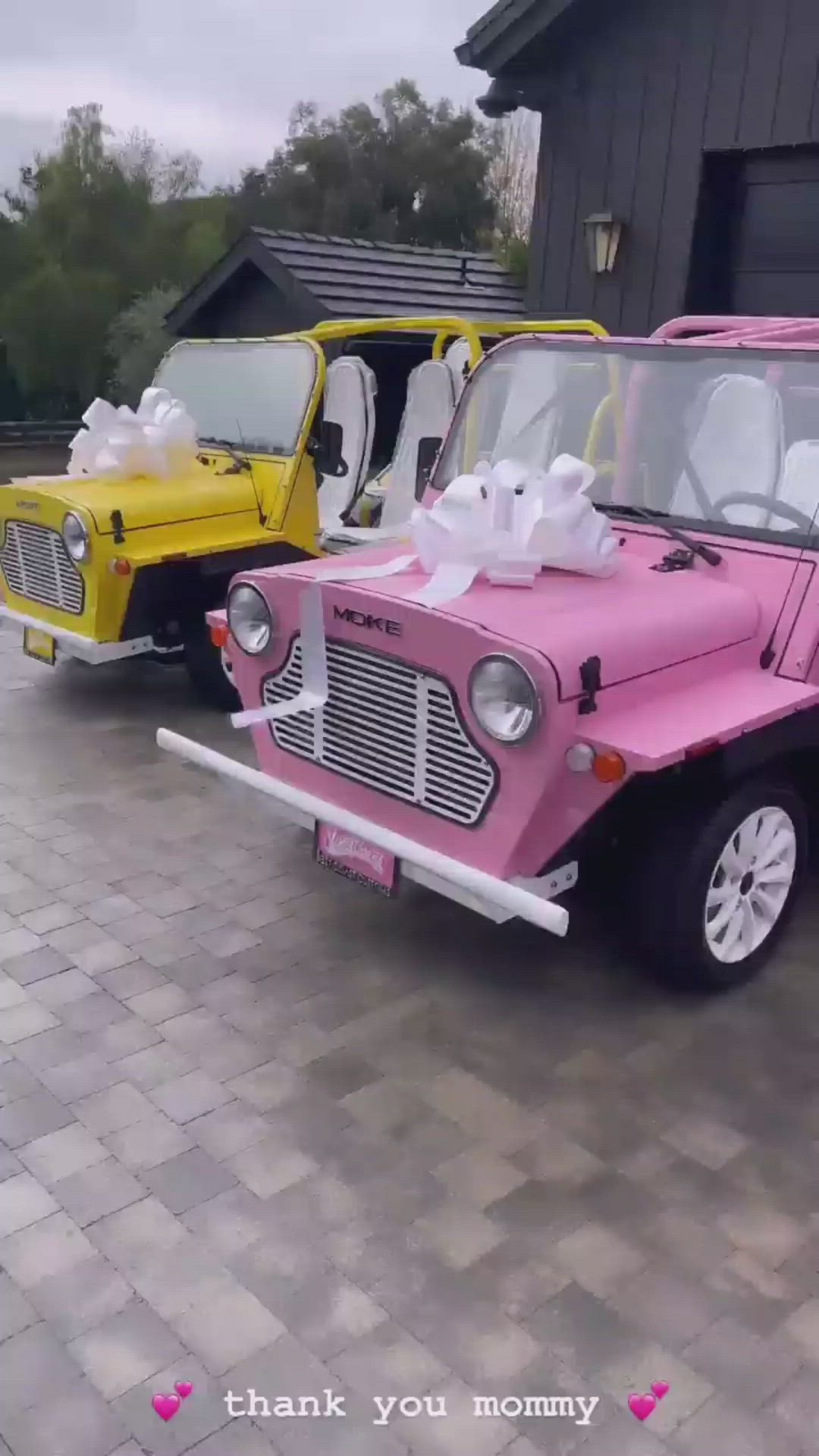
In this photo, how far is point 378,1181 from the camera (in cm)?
295

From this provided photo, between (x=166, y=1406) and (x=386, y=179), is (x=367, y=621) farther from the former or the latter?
(x=386, y=179)

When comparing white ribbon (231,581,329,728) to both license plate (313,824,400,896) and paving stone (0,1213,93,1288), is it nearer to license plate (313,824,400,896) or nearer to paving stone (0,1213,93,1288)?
license plate (313,824,400,896)

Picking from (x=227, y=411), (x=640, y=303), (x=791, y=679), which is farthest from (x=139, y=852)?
(x=640, y=303)

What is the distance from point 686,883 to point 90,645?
3511 millimetres

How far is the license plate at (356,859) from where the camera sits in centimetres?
347

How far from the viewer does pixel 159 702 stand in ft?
21.6

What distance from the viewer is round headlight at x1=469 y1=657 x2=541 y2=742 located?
304cm

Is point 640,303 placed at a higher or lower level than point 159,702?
higher

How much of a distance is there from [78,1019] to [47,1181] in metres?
0.72

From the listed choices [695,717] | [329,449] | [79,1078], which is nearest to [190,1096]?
[79,1078]

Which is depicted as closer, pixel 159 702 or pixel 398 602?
pixel 398 602

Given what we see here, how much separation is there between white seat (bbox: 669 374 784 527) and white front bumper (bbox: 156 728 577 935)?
1.42m

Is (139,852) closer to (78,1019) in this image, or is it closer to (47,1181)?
(78,1019)

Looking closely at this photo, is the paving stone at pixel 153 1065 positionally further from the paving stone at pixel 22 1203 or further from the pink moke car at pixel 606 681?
the pink moke car at pixel 606 681
